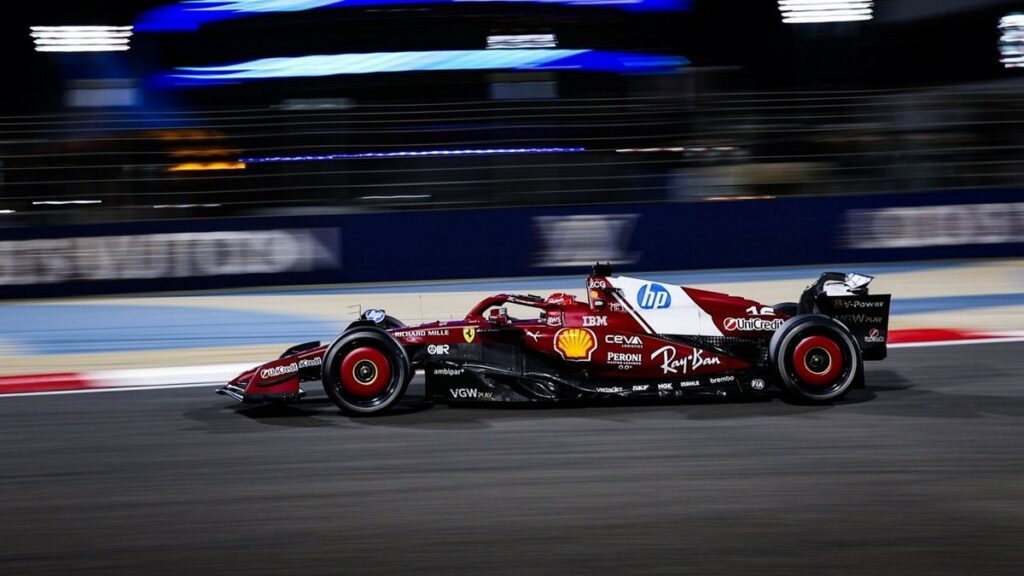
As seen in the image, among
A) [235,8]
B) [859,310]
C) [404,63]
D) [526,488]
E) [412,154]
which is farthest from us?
[235,8]

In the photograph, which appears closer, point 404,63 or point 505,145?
point 505,145

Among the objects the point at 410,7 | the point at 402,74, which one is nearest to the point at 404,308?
the point at 402,74

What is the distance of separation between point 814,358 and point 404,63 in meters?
15.8

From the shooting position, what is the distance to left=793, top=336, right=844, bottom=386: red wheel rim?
22.9ft

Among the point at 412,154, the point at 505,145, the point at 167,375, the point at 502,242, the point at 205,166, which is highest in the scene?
the point at 505,145

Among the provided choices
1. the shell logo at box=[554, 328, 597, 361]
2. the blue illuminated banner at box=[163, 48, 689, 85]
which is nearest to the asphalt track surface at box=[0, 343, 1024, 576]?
the shell logo at box=[554, 328, 597, 361]

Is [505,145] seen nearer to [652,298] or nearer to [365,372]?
[652,298]

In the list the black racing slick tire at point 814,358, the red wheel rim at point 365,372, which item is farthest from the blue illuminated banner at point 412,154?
the black racing slick tire at point 814,358

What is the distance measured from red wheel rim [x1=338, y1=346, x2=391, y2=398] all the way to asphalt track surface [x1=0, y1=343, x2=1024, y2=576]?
203 millimetres

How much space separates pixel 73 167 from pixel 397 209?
4206mm

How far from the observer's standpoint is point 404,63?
21.6 metres

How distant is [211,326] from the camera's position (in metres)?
11.5

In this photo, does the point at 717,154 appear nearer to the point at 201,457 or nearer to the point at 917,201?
the point at 917,201

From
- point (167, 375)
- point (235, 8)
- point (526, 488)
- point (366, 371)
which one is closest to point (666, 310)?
point (366, 371)
